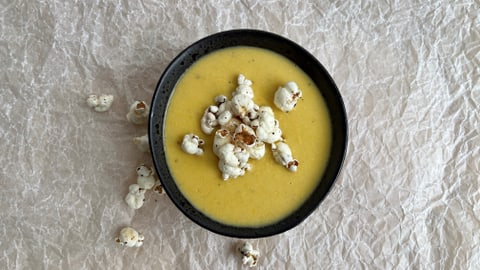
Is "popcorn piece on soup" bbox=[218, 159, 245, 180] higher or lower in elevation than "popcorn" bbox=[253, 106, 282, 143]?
lower

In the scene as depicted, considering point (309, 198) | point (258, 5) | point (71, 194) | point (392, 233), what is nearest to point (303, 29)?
point (258, 5)

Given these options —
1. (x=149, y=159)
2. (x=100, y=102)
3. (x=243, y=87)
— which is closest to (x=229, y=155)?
(x=243, y=87)

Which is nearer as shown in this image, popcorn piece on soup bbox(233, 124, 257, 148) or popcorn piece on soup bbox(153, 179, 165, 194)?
popcorn piece on soup bbox(233, 124, 257, 148)

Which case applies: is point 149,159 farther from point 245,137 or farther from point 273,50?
point 273,50

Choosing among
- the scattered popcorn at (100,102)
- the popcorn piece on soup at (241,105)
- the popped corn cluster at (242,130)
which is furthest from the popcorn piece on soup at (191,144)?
the scattered popcorn at (100,102)

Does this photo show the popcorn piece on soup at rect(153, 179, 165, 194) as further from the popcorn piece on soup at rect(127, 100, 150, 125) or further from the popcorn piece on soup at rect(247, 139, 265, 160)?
the popcorn piece on soup at rect(247, 139, 265, 160)

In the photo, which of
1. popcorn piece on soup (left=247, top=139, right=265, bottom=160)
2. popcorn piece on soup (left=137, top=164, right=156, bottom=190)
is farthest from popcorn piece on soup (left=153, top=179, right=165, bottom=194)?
popcorn piece on soup (left=247, top=139, right=265, bottom=160)

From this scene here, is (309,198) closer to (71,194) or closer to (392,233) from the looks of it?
(392,233)
